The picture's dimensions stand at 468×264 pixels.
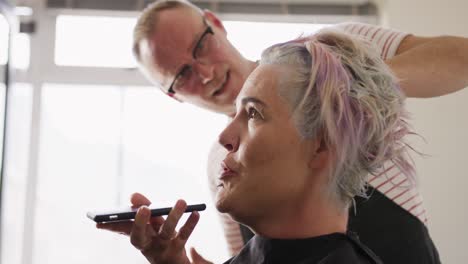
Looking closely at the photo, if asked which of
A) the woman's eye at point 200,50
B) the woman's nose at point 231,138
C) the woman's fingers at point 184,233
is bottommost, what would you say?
the woman's fingers at point 184,233

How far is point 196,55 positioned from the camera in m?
1.48

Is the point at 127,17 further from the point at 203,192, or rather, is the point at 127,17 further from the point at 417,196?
the point at 417,196

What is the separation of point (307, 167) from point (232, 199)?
13 centimetres

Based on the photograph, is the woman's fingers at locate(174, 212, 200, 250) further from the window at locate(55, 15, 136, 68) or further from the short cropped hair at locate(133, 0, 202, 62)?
the window at locate(55, 15, 136, 68)

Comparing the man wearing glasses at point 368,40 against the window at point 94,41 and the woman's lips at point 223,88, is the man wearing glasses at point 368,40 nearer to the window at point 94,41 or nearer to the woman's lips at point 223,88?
the woman's lips at point 223,88

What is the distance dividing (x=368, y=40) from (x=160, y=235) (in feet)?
1.95

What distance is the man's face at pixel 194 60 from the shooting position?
1.46 metres

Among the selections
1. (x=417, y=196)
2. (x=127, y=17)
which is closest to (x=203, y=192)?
(x=127, y=17)

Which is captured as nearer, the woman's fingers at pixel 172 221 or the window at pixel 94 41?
the woman's fingers at pixel 172 221

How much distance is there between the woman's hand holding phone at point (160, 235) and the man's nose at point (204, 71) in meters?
0.46

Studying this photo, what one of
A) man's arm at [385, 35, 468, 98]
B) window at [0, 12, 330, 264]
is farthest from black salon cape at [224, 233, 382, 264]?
window at [0, 12, 330, 264]

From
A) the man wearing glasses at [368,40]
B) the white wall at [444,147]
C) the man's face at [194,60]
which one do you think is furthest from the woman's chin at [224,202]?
the white wall at [444,147]

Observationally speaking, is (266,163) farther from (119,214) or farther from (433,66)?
(433,66)

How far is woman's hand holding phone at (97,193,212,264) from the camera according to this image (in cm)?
99
